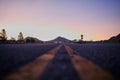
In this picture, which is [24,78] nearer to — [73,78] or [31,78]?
[31,78]

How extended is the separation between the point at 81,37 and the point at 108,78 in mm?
166375

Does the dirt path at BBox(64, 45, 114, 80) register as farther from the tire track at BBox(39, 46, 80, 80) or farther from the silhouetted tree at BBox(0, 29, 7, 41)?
the silhouetted tree at BBox(0, 29, 7, 41)

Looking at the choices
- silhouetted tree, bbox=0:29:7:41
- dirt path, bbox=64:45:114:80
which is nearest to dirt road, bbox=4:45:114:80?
dirt path, bbox=64:45:114:80

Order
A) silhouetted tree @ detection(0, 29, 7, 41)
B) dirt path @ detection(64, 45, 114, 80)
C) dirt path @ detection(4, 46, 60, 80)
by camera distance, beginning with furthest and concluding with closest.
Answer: silhouetted tree @ detection(0, 29, 7, 41), dirt path @ detection(64, 45, 114, 80), dirt path @ detection(4, 46, 60, 80)

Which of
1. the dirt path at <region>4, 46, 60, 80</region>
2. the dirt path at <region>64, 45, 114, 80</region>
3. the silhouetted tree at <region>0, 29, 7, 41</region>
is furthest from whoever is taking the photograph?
the silhouetted tree at <region>0, 29, 7, 41</region>

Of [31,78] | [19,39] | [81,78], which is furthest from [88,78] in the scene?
[19,39]

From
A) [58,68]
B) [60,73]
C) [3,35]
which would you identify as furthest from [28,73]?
[3,35]

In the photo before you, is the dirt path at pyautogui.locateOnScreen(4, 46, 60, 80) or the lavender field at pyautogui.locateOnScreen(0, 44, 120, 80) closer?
the dirt path at pyautogui.locateOnScreen(4, 46, 60, 80)

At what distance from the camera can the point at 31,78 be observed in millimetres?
6637

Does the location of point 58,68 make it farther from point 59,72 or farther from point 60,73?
point 60,73

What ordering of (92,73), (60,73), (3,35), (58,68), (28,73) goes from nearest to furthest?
(28,73) < (60,73) < (92,73) < (58,68) < (3,35)

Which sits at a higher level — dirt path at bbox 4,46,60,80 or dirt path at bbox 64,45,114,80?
dirt path at bbox 4,46,60,80

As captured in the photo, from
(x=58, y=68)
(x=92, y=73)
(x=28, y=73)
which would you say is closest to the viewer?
(x=28, y=73)

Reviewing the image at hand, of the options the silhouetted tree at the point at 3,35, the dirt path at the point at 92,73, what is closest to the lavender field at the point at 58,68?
the dirt path at the point at 92,73
